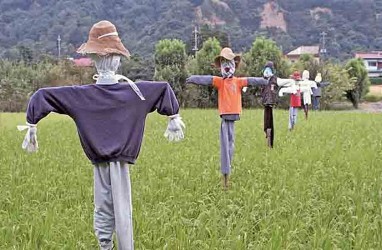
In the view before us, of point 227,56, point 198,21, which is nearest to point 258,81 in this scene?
point 227,56

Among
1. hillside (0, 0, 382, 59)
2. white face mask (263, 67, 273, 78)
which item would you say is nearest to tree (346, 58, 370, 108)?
hillside (0, 0, 382, 59)

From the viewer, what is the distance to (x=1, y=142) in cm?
1234

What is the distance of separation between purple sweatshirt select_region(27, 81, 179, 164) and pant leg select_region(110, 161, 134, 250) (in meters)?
0.07

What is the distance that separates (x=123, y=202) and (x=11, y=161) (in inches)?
231

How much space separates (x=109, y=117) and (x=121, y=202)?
52cm

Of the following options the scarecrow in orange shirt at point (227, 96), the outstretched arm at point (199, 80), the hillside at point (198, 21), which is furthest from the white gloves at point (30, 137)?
the hillside at point (198, 21)

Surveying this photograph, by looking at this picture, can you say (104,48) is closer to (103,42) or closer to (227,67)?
(103,42)

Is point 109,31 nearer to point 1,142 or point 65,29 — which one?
point 1,142

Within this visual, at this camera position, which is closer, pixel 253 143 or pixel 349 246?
pixel 349 246

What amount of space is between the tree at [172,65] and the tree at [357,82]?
10.2m

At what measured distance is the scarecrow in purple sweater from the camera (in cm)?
379

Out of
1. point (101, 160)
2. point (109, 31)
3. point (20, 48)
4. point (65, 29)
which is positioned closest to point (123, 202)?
point (101, 160)

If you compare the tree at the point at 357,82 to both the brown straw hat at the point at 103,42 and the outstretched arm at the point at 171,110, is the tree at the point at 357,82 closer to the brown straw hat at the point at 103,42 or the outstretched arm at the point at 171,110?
the outstretched arm at the point at 171,110

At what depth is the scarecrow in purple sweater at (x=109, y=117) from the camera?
379cm
